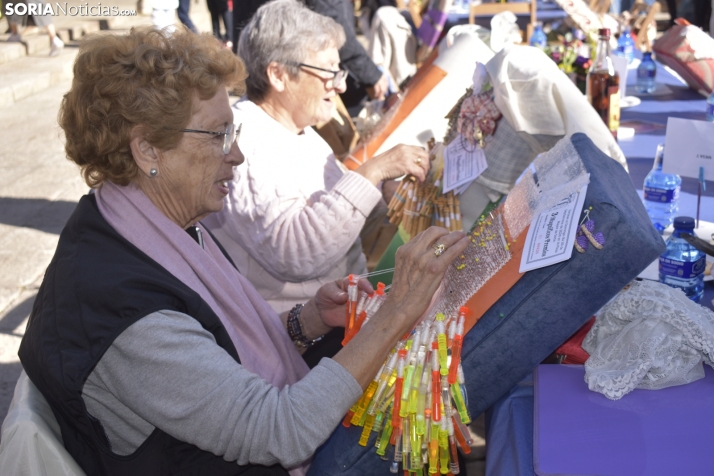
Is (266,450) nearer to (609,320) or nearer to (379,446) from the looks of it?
(379,446)

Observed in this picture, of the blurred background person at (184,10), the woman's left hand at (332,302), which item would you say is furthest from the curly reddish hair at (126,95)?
the blurred background person at (184,10)

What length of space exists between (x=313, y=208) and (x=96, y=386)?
1065 mm

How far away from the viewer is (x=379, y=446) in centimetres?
140

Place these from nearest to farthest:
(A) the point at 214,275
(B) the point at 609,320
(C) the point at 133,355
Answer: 1. (C) the point at 133,355
2. (B) the point at 609,320
3. (A) the point at 214,275

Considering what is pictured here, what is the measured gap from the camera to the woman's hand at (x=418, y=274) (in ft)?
4.62

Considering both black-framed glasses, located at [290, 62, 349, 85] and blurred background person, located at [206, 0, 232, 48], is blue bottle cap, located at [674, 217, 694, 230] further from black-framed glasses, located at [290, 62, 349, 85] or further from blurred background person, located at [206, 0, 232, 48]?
blurred background person, located at [206, 0, 232, 48]

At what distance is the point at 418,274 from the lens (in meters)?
1.42

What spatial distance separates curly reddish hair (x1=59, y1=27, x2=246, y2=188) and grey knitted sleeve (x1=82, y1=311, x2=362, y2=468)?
428 mm

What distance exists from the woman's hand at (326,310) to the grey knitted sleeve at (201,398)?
49cm

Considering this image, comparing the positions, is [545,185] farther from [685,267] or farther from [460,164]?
[460,164]

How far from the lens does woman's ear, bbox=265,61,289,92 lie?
253 cm

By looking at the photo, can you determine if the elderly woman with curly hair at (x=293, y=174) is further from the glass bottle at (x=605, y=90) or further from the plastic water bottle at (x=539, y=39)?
the plastic water bottle at (x=539, y=39)

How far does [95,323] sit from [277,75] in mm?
1512

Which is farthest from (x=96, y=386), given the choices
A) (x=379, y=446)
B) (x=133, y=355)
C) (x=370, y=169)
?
(x=370, y=169)
